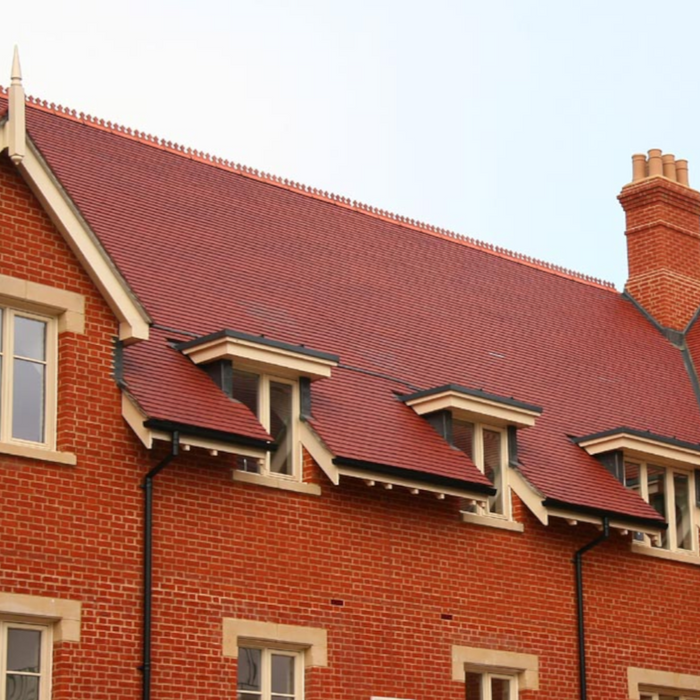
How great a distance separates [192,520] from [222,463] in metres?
0.96

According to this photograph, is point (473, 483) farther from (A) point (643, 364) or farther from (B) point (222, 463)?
(A) point (643, 364)

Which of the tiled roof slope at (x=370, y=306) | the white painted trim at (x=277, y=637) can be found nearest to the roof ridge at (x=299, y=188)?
the tiled roof slope at (x=370, y=306)

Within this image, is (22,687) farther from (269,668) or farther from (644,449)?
(644,449)

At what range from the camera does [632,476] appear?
2972 cm

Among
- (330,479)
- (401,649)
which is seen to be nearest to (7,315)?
(330,479)

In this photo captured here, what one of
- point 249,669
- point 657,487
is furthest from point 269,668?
point 657,487

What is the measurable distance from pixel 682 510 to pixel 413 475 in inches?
292

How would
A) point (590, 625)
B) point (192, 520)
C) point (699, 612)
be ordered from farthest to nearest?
point (699, 612) → point (590, 625) → point (192, 520)

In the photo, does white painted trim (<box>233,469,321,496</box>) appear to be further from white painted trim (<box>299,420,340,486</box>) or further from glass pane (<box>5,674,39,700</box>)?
glass pane (<box>5,674,39,700</box>)

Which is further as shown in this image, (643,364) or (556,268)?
(556,268)

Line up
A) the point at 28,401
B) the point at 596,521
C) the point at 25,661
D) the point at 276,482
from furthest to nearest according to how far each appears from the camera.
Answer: the point at 596,521 < the point at 276,482 < the point at 28,401 < the point at 25,661

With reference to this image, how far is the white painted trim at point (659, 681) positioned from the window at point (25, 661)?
36.1ft

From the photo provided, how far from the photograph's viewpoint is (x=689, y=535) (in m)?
29.8

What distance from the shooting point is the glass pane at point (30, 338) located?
21109mm
